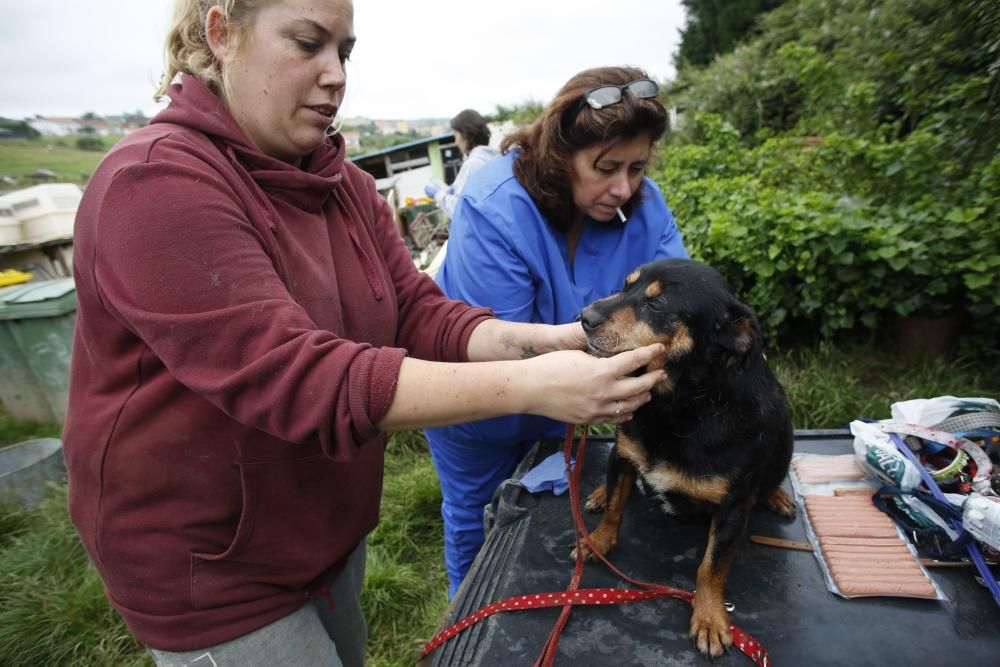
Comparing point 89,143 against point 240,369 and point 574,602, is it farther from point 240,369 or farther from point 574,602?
point 574,602

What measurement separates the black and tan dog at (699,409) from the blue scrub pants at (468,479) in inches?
31.9

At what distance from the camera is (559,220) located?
2.61 m

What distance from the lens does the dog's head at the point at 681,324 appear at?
1982 millimetres

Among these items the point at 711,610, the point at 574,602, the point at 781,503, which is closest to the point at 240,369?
the point at 574,602

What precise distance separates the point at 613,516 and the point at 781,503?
2.52ft

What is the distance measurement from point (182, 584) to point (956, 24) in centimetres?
409

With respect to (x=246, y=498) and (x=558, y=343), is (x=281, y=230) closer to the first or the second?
(x=246, y=498)

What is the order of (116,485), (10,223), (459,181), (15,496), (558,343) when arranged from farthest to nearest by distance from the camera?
(10,223) < (459,181) < (15,496) < (558,343) < (116,485)

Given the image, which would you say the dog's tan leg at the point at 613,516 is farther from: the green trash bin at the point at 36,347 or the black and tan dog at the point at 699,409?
the green trash bin at the point at 36,347

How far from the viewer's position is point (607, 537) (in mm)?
2172

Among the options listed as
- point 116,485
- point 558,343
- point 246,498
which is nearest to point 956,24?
point 558,343

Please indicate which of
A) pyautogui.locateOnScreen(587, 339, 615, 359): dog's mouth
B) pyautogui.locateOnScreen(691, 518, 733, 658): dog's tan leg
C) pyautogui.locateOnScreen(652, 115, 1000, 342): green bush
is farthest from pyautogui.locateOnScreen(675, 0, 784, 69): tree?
pyautogui.locateOnScreen(691, 518, 733, 658): dog's tan leg

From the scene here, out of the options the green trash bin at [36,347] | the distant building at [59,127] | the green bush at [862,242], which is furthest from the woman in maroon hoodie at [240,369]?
the distant building at [59,127]

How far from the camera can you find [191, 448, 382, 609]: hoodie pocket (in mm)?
1417
